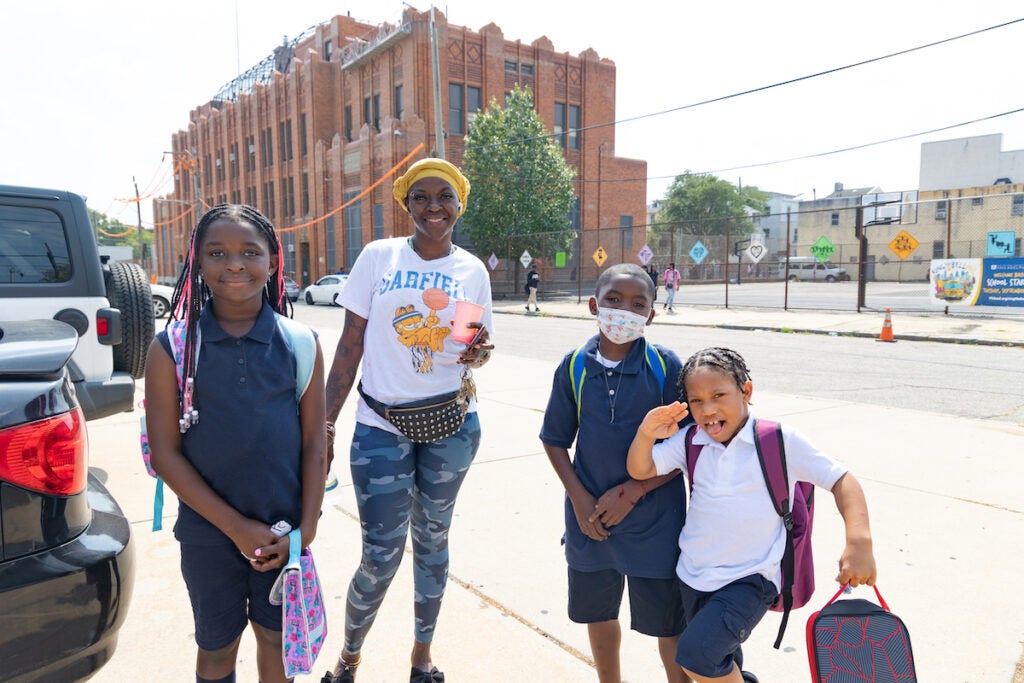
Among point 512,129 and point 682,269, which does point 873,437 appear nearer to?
point 512,129

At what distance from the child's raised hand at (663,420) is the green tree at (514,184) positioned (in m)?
29.3

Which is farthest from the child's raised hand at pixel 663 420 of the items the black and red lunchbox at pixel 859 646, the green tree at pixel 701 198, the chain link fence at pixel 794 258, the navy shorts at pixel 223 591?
the green tree at pixel 701 198

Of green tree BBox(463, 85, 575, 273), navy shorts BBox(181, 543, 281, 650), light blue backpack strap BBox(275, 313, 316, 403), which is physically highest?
green tree BBox(463, 85, 575, 273)

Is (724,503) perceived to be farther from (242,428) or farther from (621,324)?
(242,428)

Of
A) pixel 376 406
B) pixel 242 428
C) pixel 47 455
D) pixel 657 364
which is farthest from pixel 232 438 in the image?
pixel 657 364

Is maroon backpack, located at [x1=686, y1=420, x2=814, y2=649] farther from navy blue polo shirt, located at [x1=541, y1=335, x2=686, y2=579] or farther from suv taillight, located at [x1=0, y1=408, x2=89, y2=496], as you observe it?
suv taillight, located at [x1=0, y1=408, x2=89, y2=496]

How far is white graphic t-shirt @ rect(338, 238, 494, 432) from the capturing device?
2.54 meters

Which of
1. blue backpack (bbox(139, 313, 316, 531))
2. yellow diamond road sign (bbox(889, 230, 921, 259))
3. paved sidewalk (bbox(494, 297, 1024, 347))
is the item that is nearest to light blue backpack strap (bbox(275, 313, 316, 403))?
blue backpack (bbox(139, 313, 316, 531))

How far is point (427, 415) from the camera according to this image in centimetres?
249

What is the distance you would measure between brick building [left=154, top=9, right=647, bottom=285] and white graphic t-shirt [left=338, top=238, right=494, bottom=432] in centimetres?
2900

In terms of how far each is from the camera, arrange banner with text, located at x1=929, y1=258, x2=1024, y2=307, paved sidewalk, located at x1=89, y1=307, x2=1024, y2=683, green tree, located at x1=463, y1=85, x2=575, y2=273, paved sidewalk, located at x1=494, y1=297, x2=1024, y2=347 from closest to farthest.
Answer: paved sidewalk, located at x1=89, y1=307, x2=1024, y2=683, paved sidewalk, located at x1=494, y1=297, x2=1024, y2=347, banner with text, located at x1=929, y1=258, x2=1024, y2=307, green tree, located at x1=463, y1=85, x2=575, y2=273

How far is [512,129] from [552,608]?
98.8ft

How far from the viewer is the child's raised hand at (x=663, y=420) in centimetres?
207

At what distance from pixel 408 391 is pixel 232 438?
0.72 metres
